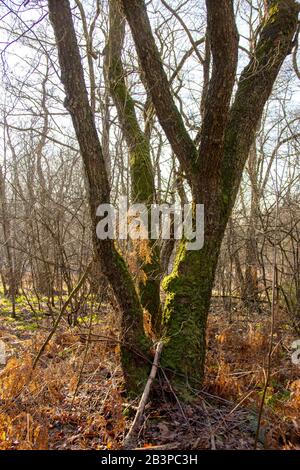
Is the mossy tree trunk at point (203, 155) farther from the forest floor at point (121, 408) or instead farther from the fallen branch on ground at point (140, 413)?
the forest floor at point (121, 408)

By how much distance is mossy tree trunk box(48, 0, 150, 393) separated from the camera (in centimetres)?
343

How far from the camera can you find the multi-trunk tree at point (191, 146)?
347 centimetres

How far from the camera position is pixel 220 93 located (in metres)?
3.55

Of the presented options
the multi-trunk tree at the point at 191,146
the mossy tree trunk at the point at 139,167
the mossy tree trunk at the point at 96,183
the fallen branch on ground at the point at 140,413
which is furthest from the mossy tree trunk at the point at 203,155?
the mossy tree trunk at the point at 139,167

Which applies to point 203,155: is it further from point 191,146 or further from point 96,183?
point 96,183

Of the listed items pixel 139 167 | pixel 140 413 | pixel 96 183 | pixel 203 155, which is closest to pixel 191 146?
pixel 203 155

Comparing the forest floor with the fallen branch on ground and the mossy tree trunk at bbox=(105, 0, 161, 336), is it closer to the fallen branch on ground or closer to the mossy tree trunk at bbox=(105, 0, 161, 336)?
the fallen branch on ground

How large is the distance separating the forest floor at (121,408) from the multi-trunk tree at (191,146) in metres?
0.28

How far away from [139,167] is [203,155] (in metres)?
1.96

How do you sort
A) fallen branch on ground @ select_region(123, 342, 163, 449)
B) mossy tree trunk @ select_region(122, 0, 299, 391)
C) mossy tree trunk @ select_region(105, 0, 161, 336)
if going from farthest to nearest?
mossy tree trunk @ select_region(105, 0, 161, 336) < mossy tree trunk @ select_region(122, 0, 299, 391) < fallen branch on ground @ select_region(123, 342, 163, 449)

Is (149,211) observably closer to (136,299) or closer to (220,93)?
(136,299)

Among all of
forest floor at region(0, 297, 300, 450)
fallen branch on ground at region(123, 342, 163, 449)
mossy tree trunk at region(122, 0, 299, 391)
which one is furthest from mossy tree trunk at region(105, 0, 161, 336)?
fallen branch on ground at region(123, 342, 163, 449)

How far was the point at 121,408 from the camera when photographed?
355 centimetres
